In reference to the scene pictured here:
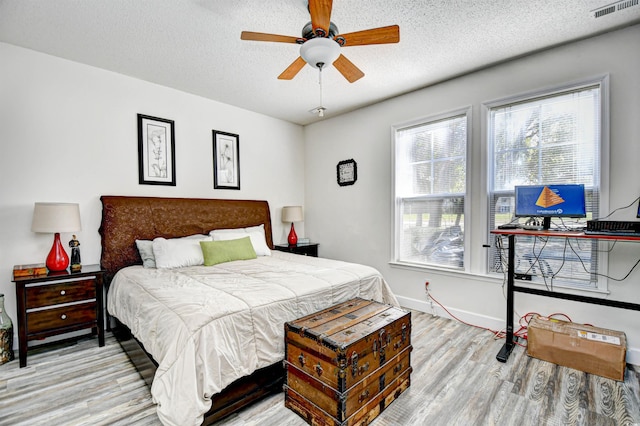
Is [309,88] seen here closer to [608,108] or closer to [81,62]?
[81,62]

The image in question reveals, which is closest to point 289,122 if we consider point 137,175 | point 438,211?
point 137,175

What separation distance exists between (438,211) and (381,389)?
2.29 m

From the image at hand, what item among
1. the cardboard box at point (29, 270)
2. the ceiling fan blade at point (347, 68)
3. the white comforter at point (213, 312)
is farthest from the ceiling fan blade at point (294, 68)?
the cardboard box at point (29, 270)

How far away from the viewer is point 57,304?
2.57 meters

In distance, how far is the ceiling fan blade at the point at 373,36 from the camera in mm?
1956

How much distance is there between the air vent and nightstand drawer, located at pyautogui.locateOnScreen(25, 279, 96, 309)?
4685 millimetres

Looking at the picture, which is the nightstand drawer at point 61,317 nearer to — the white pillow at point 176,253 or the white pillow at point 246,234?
the white pillow at point 176,253

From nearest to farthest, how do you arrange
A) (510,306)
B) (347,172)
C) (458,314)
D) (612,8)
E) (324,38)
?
1. (324,38)
2. (612,8)
3. (510,306)
4. (458,314)
5. (347,172)

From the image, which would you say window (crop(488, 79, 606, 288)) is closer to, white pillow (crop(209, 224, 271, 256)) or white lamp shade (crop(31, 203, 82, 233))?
white pillow (crop(209, 224, 271, 256))

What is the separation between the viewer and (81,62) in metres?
3.03

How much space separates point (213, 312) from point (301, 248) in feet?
9.39

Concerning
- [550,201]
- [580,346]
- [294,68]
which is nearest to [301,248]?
[294,68]

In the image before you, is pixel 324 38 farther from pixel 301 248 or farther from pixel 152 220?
pixel 301 248

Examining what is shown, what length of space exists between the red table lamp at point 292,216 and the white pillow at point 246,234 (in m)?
0.71
